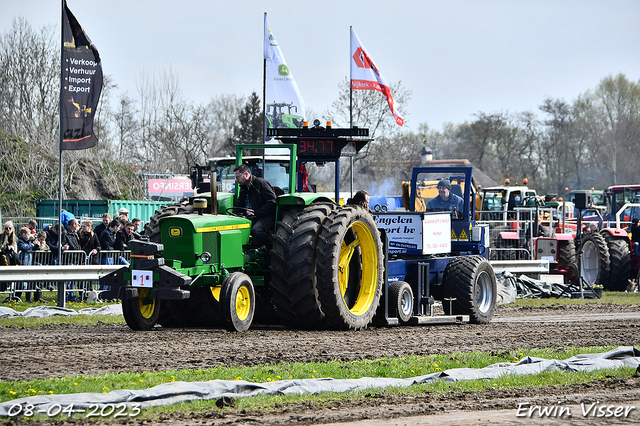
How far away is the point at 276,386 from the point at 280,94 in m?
16.4

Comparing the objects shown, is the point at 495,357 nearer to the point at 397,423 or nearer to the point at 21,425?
the point at 397,423

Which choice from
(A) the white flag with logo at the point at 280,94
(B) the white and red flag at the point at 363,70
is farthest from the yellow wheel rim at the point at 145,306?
(B) the white and red flag at the point at 363,70

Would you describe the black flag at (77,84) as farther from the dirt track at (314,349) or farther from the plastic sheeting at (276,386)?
the plastic sheeting at (276,386)

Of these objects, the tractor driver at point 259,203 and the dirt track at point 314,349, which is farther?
the tractor driver at point 259,203

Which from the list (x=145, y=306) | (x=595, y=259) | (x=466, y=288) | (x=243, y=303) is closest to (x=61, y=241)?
(x=145, y=306)

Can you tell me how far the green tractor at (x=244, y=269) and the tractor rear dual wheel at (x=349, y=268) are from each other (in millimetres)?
14

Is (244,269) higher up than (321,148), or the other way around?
(321,148)

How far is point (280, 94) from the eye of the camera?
21984mm

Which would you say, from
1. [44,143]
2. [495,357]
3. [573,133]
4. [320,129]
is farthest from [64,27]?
[573,133]

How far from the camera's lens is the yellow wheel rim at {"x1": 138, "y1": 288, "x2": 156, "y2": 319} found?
1024cm

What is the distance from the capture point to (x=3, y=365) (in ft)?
24.0

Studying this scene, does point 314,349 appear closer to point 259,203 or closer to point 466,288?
point 259,203

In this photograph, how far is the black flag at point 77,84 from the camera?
15812 millimetres

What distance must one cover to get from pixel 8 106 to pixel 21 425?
41.0m
